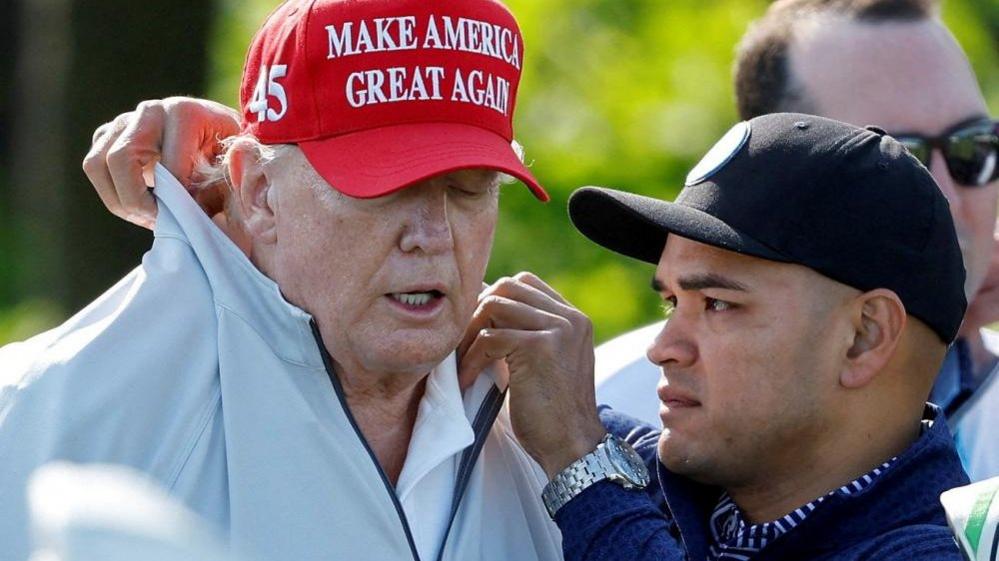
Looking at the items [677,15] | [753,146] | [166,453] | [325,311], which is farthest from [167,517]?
[677,15]

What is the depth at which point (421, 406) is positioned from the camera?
269cm

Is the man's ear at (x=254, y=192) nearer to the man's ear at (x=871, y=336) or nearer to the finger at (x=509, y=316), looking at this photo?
the finger at (x=509, y=316)

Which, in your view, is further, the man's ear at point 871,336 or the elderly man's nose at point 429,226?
the man's ear at point 871,336

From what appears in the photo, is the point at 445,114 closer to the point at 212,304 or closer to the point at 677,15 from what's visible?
the point at 212,304

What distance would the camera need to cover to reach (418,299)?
256cm

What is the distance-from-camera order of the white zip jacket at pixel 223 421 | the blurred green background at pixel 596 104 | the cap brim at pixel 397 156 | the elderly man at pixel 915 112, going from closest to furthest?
the white zip jacket at pixel 223 421 < the cap brim at pixel 397 156 < the elderly man at pixel 915 112 < the blurred green background at pixel 596 104

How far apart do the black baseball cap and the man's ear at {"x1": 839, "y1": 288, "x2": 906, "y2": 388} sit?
0.02 meters

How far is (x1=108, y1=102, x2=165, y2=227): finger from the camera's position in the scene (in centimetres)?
265

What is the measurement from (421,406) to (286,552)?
42 cm

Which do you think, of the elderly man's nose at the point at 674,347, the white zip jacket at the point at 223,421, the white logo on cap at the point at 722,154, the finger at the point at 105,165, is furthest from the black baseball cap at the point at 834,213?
the finger at the point at 105,165

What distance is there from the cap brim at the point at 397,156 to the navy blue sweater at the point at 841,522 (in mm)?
537

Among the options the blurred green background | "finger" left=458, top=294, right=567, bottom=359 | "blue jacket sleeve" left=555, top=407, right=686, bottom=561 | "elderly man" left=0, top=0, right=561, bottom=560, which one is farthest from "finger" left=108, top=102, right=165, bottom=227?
the blurred green background

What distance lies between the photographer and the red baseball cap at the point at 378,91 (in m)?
2.48

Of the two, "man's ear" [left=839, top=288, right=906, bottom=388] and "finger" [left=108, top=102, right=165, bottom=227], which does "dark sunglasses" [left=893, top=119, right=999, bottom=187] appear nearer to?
"man's ear" [left=839, top=288, right=906, bottom=388]
